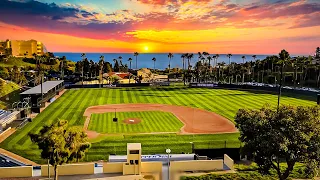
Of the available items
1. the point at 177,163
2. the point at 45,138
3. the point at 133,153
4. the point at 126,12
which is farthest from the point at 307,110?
the point at 126,12

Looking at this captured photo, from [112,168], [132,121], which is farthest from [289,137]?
[132,121]

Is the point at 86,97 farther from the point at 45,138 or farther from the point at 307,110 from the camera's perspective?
the point at 307,110

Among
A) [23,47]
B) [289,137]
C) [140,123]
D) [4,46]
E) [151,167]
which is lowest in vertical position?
[151,167]

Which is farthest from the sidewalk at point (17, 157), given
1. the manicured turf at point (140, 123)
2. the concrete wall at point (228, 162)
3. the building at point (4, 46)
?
the building at point (4, 46)

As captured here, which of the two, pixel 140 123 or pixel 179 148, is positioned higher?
pixel 140 123

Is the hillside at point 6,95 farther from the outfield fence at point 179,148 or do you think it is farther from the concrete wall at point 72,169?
the concrete wall at point 72,169

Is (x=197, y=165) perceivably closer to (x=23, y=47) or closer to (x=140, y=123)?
(x=140, y=123)
